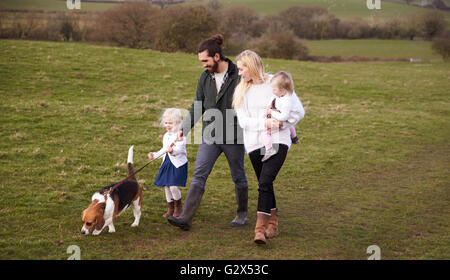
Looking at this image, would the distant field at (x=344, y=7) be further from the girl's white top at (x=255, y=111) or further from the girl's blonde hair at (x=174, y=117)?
the girl's white top at (x=255, y=111)

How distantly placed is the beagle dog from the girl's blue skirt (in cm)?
40

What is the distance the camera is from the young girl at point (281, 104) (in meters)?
5.66

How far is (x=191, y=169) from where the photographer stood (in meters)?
10.3

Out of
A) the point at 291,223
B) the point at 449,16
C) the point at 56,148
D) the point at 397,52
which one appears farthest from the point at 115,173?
the point at 449,16

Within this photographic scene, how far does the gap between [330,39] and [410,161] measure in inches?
1505

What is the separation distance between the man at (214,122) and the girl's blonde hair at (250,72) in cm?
21

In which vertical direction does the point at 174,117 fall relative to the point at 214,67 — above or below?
below

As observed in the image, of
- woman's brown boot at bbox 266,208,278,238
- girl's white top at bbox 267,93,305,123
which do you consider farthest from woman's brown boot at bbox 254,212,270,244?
girl's white top at bbox 267,93,305,123

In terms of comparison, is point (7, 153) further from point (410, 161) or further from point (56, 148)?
point (410, 161)

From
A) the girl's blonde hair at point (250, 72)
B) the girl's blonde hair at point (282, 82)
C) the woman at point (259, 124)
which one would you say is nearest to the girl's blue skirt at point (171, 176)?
the woman at point (259, 124)

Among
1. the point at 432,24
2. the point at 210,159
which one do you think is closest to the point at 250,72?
the point at 210,159

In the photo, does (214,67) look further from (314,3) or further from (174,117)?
(314,3)

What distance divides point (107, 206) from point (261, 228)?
2.10 metres

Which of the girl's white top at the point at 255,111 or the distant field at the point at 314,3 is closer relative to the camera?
the girl's white top at the point at 255,111
